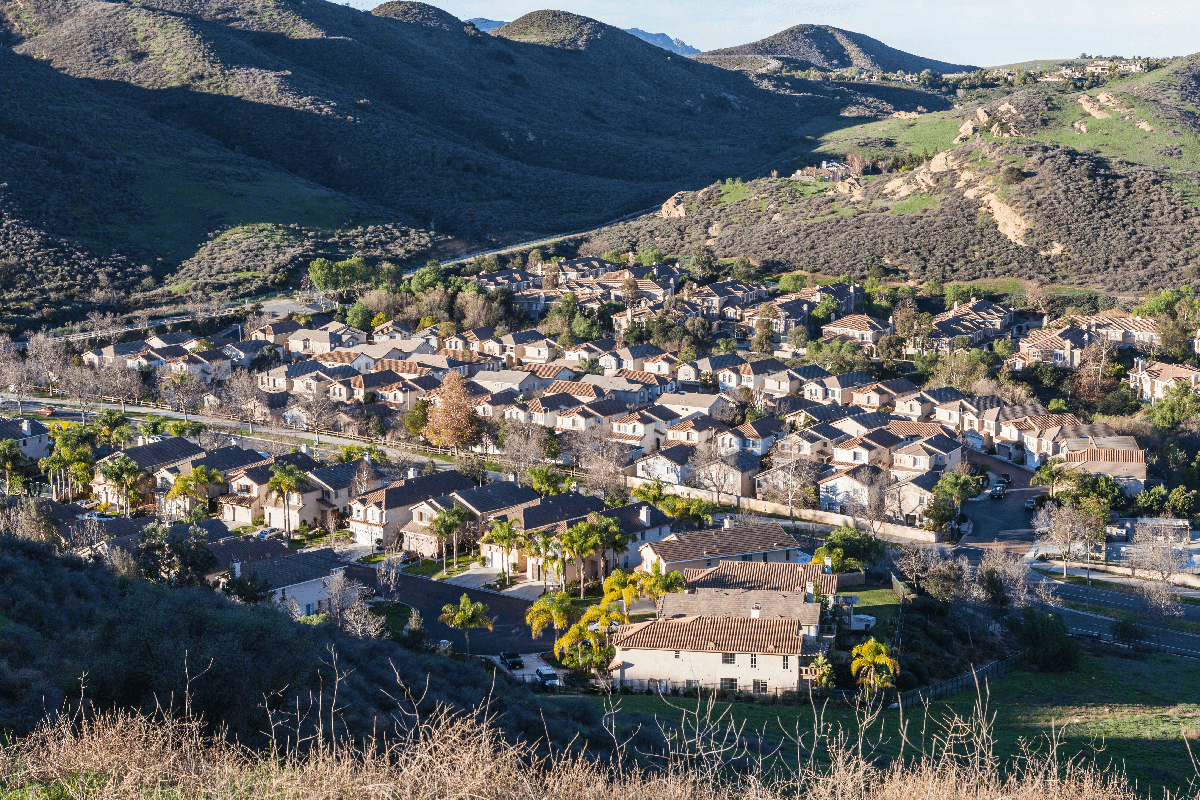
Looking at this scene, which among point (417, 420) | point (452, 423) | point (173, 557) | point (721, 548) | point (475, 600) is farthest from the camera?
point (417, 420)

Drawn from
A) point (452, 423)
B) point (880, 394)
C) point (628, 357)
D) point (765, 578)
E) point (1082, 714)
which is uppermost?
point (628, 357)

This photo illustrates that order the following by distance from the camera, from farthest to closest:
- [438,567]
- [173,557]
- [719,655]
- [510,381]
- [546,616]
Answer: [510,381], [438,567], [173,557], [546,616], [719,655]

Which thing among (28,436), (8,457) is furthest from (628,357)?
(8,457)

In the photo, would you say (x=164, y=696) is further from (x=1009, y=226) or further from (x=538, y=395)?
(x=1009, y=226)

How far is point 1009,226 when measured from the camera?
7394 centimetres

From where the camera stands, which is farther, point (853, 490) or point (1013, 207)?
point (1013, 207)

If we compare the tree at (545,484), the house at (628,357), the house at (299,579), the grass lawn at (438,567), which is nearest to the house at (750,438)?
the tree at (545,484)

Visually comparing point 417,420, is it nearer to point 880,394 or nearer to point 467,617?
point 880,394

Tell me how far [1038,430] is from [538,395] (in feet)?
72.2

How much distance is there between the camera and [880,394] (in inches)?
1994

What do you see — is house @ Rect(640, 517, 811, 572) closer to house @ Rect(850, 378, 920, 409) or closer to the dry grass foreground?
house @ Rect(850, 378, 920, 409)

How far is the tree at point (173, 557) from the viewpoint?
2570cm

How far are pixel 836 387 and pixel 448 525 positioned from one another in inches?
963

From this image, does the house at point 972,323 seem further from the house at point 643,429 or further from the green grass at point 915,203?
the house at point 643,429
